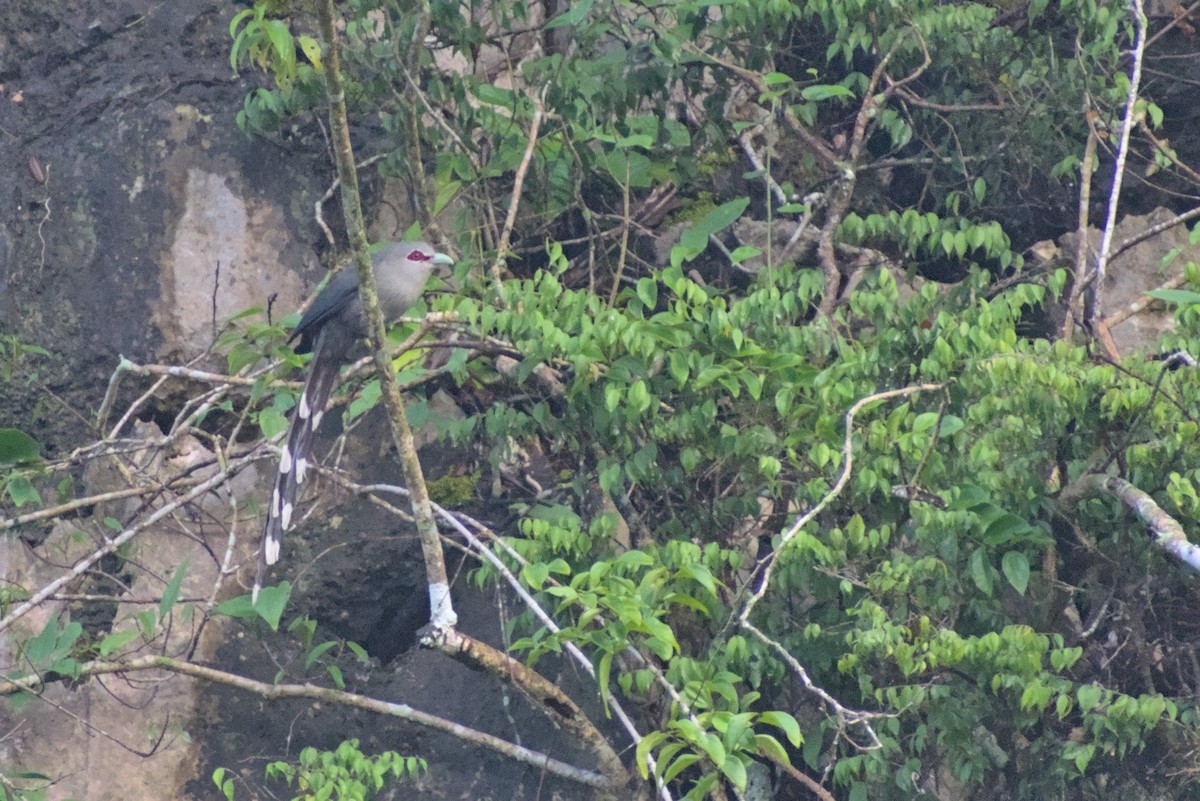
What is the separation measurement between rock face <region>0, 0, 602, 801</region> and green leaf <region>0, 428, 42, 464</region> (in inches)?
26.8

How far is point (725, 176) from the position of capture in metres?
5.47

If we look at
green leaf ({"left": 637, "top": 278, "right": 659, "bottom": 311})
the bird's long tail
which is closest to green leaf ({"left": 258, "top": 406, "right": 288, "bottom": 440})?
the bird's long tail

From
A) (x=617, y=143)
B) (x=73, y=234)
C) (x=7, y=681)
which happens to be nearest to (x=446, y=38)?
(x=617, y=143)

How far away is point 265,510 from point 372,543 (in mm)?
436

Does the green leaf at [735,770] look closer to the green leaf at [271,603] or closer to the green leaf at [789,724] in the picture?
the green leaf at [789,724]

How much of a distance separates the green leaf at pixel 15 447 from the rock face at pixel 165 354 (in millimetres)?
681

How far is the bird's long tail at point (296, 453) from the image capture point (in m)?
4.14

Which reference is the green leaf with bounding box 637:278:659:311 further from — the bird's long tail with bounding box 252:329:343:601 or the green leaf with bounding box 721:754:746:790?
the green leaf with bounding box 721:754:746:790

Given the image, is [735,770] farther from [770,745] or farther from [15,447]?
[15,447]

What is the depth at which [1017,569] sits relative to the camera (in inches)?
139

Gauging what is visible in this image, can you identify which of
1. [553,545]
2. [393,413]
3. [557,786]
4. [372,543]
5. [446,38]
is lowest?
[557,786]

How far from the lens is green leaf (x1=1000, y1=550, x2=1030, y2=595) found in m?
3.49

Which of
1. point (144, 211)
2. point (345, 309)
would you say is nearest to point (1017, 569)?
point (345, 309)

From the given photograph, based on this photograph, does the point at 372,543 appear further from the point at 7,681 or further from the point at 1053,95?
the point at 1053,95
